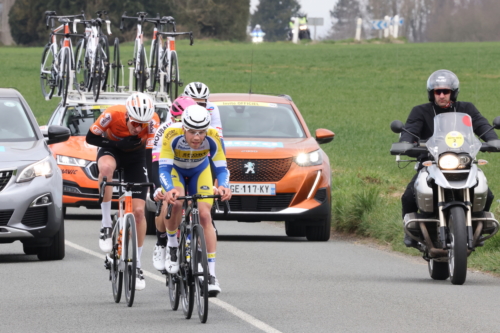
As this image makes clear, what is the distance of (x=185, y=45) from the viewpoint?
329 ft

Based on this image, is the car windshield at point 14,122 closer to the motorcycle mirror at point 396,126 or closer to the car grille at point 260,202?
the car grille at point 260,202

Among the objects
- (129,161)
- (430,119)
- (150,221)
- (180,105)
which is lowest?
(150,221)

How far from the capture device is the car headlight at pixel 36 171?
42.4 ft

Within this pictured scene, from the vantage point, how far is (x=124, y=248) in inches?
391

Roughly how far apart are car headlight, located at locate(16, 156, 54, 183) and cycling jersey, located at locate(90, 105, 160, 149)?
6.48 ft

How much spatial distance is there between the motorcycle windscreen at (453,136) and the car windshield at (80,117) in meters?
8.15

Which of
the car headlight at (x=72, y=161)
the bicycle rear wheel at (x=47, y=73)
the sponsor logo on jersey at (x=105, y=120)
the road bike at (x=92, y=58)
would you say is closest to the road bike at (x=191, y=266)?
the sponsor logo on jersey at (x=105, y=120)

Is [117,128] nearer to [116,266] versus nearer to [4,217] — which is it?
Answer: [116,266]

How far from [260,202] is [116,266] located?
5.28 m

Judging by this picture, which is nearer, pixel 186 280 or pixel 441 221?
pixel 186 280

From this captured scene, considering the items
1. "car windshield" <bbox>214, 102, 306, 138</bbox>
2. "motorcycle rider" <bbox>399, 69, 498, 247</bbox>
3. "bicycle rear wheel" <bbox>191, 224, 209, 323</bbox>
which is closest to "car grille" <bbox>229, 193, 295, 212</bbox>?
"car windshield" <bbox>214, 102, 306, 138</bbox>

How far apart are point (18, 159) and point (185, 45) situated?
87809 mm

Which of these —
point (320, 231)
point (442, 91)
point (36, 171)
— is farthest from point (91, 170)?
point (442, 91)

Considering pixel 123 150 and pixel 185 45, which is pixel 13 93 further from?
pixel 185 45
